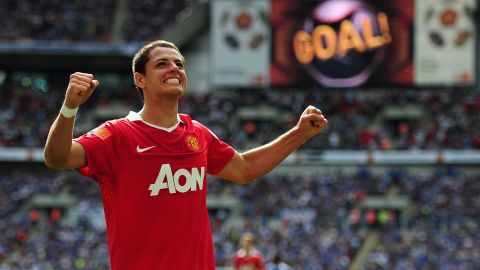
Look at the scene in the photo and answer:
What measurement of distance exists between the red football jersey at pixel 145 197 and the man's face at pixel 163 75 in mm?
187

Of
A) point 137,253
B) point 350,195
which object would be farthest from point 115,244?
point 350,195

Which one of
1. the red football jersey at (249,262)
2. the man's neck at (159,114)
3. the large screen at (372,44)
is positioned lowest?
the red football jersey at (249,262)

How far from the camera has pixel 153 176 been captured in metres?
3.22

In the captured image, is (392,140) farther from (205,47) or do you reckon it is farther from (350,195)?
(205,47)

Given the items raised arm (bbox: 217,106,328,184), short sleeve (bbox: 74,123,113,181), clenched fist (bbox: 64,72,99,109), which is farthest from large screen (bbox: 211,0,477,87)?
clenched fist (bbox: 64,72,99,109)

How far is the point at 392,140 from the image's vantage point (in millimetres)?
30578

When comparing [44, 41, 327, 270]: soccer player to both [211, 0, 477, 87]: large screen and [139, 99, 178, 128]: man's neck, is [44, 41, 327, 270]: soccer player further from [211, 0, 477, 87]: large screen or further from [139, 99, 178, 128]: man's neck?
[211, 0, 477, 87]: large screen

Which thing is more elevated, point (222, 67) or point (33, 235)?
point (222, 67)

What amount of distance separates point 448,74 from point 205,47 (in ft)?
33.7

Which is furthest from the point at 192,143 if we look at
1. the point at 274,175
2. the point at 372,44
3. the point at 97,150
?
the point at 372,44

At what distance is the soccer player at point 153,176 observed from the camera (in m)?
3.20

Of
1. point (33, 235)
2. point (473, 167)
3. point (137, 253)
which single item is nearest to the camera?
point (137, 253)

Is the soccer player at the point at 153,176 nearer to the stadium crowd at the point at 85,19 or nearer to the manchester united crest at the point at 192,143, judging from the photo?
the manchester united crest at the point at 192,143

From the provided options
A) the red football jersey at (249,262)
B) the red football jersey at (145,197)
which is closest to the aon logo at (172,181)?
the red football jersey at (145,197)
